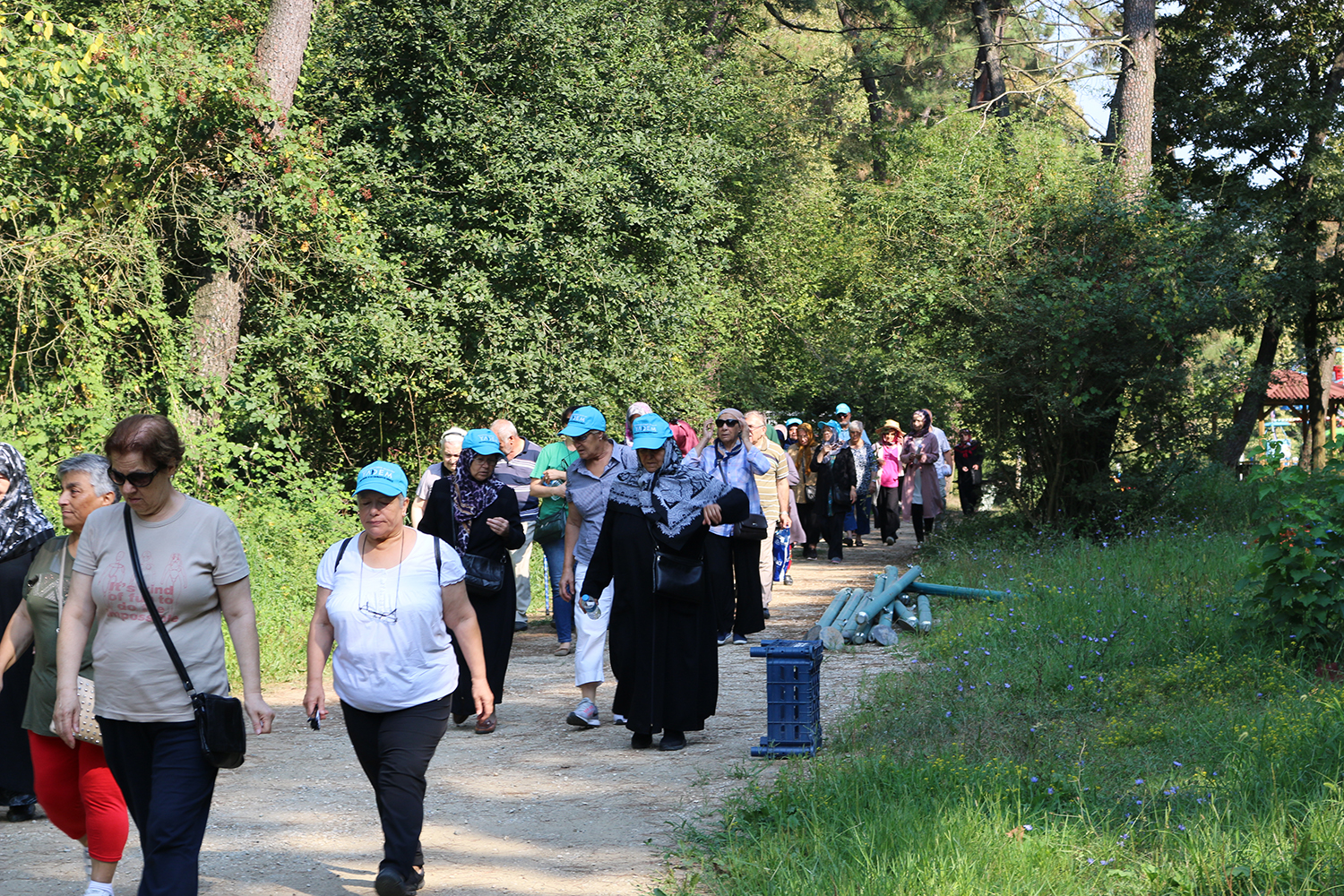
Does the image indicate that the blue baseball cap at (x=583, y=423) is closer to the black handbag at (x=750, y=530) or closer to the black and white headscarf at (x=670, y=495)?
the black and white headscarf at (x=670, y=495)

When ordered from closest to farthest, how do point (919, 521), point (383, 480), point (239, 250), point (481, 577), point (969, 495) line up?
point (383, 480)
point (481, 577)
point (239, 250)
point (919, 521)
point (969, 495)

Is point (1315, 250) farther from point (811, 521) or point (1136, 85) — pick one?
point (811, 521)

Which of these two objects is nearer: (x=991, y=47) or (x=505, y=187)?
(x=505, y=187)

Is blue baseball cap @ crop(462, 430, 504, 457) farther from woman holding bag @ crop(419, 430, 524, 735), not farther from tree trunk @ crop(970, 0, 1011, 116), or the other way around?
tree trunk @ crop(970, 0, 1011, 116)

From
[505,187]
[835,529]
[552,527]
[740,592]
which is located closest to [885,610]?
[740,592]

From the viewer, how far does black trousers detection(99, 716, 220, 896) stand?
4094 millimetres

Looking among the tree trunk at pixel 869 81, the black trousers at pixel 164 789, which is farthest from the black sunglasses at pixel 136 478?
the tree trunk at pixel 869 81

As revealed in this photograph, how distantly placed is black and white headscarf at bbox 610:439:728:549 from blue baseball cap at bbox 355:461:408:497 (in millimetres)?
2590

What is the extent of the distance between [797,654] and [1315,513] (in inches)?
133

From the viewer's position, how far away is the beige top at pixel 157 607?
4.14m

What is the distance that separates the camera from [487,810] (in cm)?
626

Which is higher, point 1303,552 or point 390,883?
point 1303,552

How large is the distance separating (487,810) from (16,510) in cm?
265

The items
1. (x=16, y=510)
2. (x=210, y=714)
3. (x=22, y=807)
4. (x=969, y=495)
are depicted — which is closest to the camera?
(x=210, y=714)
